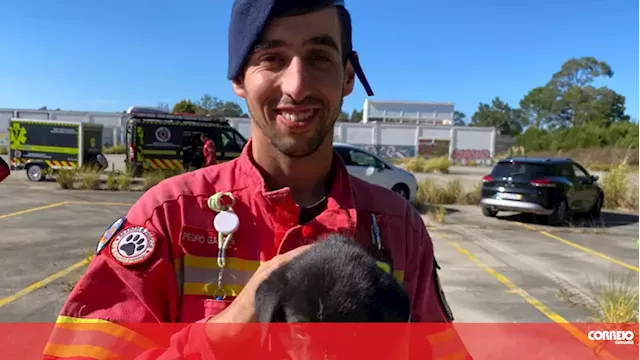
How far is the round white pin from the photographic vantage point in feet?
3.53

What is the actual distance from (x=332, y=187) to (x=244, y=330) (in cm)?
48

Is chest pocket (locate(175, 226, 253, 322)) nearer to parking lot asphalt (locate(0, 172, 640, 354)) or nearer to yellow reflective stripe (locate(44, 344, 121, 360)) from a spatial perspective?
yellow reflective stripe (locate(44, 344, 121, 360))

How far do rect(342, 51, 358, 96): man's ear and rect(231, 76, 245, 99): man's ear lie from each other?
0.85 ft

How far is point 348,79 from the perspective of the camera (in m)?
1.33

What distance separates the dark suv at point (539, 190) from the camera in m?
11.3

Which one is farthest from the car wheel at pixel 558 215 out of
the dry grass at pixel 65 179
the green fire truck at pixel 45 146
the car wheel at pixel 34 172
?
the car wheel at pixel 34 172

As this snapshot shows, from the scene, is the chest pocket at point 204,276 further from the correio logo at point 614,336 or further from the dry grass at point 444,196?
the dry grass at point 444,196

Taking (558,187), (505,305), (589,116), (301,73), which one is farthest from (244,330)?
(589,116)

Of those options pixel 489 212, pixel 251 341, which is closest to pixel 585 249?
pixel 489 212

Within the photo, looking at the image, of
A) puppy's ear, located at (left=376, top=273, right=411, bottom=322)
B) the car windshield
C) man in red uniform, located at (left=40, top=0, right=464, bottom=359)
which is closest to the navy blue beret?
man in red uniform, located at (left=40, top=0, right=464, bottom=359)

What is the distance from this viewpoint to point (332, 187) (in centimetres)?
127

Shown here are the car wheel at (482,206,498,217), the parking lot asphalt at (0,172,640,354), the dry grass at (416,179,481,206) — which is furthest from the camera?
the dry grass at (416,179,481,206)

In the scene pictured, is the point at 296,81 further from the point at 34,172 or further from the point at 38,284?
the point at 34,172

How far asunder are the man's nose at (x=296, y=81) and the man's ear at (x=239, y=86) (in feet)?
0.47
